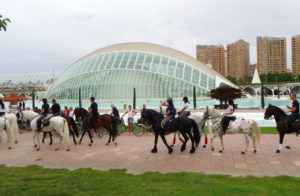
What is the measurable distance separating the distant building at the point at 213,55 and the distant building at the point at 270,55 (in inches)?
759

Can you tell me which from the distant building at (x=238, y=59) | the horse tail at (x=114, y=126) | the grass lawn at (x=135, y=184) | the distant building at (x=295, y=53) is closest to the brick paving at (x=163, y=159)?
the horse tail at (x=114, y=126)

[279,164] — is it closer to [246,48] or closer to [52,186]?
[52,186]

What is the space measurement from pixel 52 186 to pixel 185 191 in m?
3.02

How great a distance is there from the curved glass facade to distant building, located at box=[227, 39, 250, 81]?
104 metres

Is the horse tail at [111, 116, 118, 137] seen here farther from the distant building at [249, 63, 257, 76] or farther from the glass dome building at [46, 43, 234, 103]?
the distant building at [249, 63, 257, 76]

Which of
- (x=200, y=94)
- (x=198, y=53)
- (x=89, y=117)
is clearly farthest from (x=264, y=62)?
(x=89, y=117)

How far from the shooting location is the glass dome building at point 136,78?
4319 cm

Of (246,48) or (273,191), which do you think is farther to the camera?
(246,48)

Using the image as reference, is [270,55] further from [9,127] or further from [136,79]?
[9,127]

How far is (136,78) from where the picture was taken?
143 ft

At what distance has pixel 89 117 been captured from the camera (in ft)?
40.5

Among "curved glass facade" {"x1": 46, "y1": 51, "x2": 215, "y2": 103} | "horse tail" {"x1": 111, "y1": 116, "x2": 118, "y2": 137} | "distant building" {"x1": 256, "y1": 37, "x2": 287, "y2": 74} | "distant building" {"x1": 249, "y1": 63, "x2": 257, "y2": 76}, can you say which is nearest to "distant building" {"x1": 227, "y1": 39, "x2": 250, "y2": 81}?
"distant building" {"x1": 249, "y1": 63, "x2": 257, "y2": 76}

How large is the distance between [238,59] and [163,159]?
143606 millimetres

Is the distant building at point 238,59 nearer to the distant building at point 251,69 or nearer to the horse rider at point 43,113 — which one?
the distant building at point 251,69
